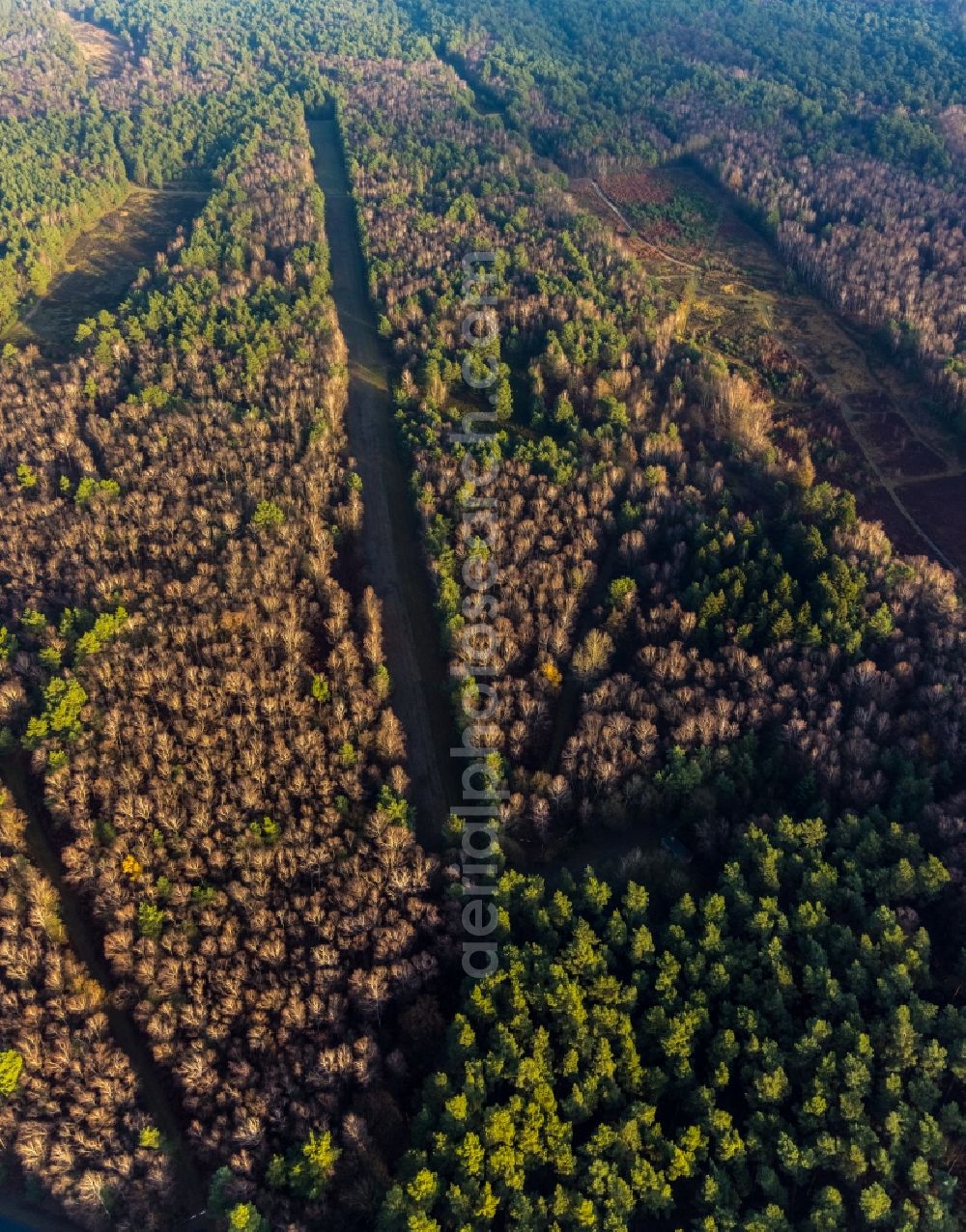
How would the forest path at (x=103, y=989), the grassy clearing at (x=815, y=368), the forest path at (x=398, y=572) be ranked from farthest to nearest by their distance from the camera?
the grassy clearing at (x=815, y=368) < the forest path at (x=398, y=572) < the forest path at (x=103, y=989)

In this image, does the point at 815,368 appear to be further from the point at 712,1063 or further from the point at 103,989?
the point at 103,989

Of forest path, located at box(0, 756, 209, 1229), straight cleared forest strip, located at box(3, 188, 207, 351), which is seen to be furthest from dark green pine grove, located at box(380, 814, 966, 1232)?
straight cleared forest strip, located at box(3, 188, 207, 351)

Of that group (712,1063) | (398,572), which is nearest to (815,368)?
(398,572)

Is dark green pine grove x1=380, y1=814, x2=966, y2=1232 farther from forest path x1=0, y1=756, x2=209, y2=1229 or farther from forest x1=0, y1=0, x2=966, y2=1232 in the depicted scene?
forest path x1=0, y1=756, x2=209, y2=1229

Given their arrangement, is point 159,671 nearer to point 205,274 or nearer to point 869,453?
point 205,274

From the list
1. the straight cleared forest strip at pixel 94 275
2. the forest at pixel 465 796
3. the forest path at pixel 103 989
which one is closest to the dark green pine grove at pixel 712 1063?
the forest at pixel 465 796

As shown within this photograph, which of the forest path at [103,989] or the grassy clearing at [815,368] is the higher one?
the grassy clearing at [815,368]

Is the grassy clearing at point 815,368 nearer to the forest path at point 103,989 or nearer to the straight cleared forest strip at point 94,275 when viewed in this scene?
the straight cleared forest strip at point 94,275
